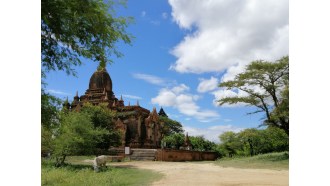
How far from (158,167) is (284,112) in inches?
81.6

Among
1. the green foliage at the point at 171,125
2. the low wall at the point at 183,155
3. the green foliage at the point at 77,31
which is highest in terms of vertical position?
the green foliage at the point at 77,31

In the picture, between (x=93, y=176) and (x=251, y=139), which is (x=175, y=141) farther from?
(x=251, y=139)

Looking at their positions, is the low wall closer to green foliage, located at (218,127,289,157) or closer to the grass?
green foliage, located at (218,127,289,157)

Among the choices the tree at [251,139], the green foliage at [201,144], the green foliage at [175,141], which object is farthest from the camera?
the tree at [251,139]

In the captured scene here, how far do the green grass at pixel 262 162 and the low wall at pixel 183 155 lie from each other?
0.65 feet

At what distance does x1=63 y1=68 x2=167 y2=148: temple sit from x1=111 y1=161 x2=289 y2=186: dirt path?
13.8 inches

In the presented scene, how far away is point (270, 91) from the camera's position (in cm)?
546

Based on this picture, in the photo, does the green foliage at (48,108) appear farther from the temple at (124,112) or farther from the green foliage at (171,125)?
the green foliage at (171,125)

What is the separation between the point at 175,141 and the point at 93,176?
50.0 inches

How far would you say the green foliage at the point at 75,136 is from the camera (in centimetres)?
470

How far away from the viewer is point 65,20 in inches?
149

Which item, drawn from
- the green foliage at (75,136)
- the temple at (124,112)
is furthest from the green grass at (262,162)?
the green foliage at (75,136)
